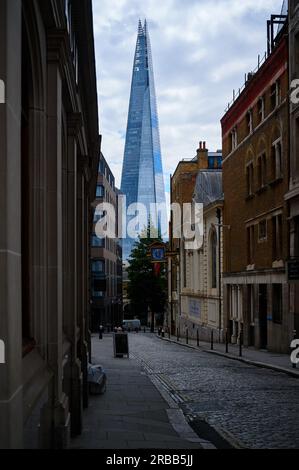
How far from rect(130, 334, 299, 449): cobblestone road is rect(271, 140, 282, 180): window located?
11071mm

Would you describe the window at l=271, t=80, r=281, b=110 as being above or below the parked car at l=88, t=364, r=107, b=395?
above

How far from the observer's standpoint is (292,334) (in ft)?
104

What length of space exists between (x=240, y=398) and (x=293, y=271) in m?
12.5

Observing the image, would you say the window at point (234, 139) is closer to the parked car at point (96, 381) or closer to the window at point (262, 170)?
the window at point (262, 170)

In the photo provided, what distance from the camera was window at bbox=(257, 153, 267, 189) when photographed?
37697mm

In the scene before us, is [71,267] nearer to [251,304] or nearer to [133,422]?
[133,422]

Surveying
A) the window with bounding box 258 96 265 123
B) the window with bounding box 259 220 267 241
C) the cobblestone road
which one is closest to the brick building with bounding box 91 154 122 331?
the window with bounding box 259 220 267 241

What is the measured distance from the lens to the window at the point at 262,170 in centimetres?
3770

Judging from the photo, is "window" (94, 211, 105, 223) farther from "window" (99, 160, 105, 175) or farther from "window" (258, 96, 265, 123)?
"window" (258, 96, 265, 123)

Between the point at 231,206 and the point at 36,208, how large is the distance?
4033 cm
